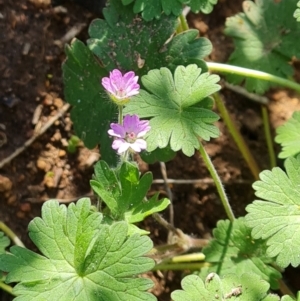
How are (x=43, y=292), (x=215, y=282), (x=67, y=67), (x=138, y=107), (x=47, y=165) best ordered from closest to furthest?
(x=43, y=292), (x=215, y=282), (x=138, y=107), (x=67, y=67), (x=47, y=165)

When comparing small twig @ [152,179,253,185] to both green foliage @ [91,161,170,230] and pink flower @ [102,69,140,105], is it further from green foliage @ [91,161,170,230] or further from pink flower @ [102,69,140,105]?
pink flower @ [102,69,140,105]

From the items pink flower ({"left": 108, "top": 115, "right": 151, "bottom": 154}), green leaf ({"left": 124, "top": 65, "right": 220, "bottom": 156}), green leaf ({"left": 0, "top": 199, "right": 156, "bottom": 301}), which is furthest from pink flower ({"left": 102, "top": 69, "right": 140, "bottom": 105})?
green leaf ({"left": 0, "top": 199, "right": 156, "bottom": 301})

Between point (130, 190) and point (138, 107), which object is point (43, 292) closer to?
point (130, 190)

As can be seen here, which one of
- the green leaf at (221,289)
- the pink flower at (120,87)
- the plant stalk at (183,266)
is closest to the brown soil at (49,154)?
the plant stalk at (183,266)

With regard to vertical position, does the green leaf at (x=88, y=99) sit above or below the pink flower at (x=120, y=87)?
below

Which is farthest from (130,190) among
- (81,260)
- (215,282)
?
(215,282)

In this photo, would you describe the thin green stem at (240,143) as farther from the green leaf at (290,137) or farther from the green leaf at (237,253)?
the green leaf at (237,253)

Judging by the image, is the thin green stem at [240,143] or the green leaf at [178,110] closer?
the green leaf at [178,110]
